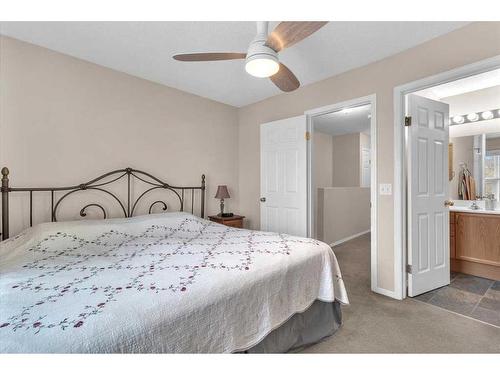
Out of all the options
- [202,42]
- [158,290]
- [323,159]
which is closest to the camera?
[158,290]

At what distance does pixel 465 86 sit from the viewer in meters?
3.01

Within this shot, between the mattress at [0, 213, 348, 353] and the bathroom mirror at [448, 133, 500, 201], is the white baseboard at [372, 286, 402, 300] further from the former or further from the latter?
the bathroom mirror at [448, 133, 500, 201]

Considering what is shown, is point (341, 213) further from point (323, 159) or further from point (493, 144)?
point (493, 144)

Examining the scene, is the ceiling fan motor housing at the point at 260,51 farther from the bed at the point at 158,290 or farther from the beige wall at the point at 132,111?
the beige wall at the point at 132,111

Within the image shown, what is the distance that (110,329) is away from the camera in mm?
838

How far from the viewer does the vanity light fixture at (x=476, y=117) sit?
310 cm

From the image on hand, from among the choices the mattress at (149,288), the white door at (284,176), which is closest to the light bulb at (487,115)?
the white door at (284,176)

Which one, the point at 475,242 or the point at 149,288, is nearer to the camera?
the point at 149,288

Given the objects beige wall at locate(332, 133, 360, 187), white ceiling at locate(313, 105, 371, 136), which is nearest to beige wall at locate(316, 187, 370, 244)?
beige wall at locate(332, 133, 360, 187)

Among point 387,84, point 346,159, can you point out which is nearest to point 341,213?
point 346,159

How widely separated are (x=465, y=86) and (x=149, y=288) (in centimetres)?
411
